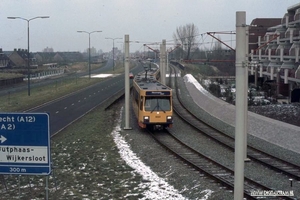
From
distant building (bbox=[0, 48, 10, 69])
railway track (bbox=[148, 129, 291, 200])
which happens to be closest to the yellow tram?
railway track (bbox=[148, 129, 291, 200])

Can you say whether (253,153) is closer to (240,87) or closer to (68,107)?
(240,87)

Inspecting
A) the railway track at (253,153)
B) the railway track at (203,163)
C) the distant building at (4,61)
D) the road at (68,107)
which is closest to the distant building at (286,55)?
the railway track at (253,153)

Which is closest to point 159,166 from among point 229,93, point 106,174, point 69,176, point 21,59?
point 106,174

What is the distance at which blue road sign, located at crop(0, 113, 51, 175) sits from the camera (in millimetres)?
9266

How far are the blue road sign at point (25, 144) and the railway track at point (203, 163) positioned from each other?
550cm

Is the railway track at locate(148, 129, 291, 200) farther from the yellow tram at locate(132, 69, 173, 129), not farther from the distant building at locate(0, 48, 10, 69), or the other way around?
the distant building at locate(0, 48, 10, 69)

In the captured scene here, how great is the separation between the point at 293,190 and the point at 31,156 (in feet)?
24.3

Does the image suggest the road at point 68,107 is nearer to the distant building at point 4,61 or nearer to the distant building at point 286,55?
the distant building at point 286,55

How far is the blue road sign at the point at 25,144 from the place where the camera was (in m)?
9.27

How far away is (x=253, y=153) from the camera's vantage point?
18.2 metres

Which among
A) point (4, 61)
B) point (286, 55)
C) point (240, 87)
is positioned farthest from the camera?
point (4, 61)

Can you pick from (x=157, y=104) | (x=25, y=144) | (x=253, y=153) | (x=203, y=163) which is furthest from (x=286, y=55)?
(x=25, y=144)

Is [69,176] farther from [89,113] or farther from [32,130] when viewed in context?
[89,113]

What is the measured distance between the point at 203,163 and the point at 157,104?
7485 mm
